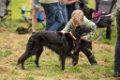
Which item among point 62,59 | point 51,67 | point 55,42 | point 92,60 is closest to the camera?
point 55,42

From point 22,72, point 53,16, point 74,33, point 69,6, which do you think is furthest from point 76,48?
point 69,6

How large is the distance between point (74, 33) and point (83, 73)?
0.70 metres

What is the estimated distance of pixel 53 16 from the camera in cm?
906

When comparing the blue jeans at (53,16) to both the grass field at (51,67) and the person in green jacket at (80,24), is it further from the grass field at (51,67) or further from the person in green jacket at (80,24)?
the person in green jacket at (80,24)

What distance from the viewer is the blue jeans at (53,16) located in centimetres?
898

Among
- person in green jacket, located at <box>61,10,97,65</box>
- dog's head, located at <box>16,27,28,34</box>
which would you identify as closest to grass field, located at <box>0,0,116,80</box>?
person in green jacket, located at <box>61,10,97,65</box>

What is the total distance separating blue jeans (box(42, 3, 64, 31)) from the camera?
8.98 meters

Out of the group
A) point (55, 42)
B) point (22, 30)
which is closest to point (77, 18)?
point (55, 42)

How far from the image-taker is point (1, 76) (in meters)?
6.79

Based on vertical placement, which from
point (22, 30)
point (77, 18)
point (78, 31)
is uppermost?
point (77, 18)

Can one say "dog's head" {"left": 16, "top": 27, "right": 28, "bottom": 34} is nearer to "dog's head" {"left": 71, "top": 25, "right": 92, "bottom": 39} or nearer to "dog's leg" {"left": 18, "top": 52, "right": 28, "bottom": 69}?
"dog's leg" {"left": 18, "top": 52, "right": 28, "bottom": 69}

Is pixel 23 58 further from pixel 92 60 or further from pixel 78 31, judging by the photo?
pixel 92 60

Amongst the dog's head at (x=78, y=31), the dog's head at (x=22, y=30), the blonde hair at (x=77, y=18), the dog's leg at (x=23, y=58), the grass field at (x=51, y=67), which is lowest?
the dog's head at (x=22, y=30)

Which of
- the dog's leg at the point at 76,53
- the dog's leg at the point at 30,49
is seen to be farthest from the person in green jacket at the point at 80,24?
the dog's leg at the point at 30,49
